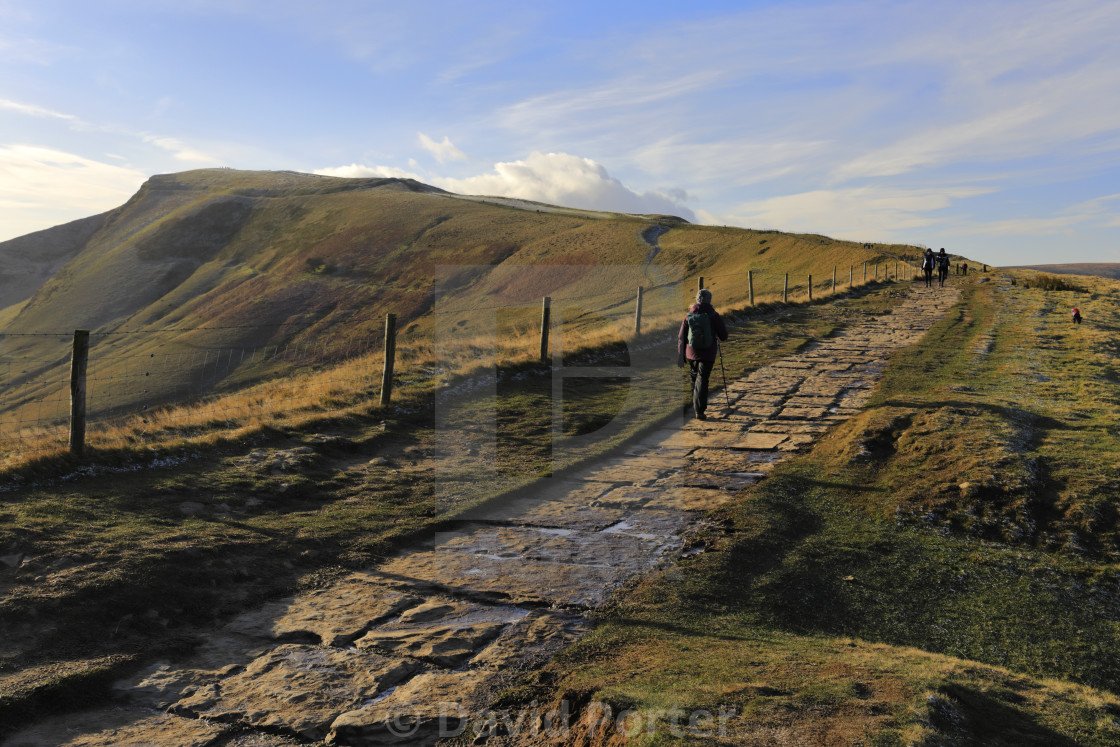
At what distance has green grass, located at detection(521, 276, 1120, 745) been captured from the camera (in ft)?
11.1

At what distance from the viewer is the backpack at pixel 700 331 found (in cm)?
1126

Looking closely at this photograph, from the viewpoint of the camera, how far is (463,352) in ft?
59.3

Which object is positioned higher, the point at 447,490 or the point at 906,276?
the point at 906,276

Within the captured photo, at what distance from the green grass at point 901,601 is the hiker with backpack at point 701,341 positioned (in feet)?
7.46

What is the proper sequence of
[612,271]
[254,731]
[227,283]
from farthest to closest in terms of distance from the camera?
[227,283] < [612,271] < [254,731]

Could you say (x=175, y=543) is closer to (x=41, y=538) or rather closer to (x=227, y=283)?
(x=41, y=538)

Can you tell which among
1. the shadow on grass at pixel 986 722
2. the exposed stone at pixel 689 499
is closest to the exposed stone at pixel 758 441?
the exposed stone at pixel 689 499

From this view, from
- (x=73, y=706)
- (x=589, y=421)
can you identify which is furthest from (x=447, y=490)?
(x=73, y=706)

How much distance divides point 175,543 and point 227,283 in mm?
93801

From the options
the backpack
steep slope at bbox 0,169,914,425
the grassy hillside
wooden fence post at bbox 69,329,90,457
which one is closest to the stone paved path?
the backpack

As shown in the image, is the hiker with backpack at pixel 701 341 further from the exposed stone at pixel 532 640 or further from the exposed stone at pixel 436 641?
the exposed stone at pixel 436 641

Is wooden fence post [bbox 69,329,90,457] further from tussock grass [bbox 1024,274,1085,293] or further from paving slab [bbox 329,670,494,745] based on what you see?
tussock grass [bbox 1024,274,1085,293]

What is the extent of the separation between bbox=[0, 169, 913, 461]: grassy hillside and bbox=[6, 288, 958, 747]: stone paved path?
107 feet

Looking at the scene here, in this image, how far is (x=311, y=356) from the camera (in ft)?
202
